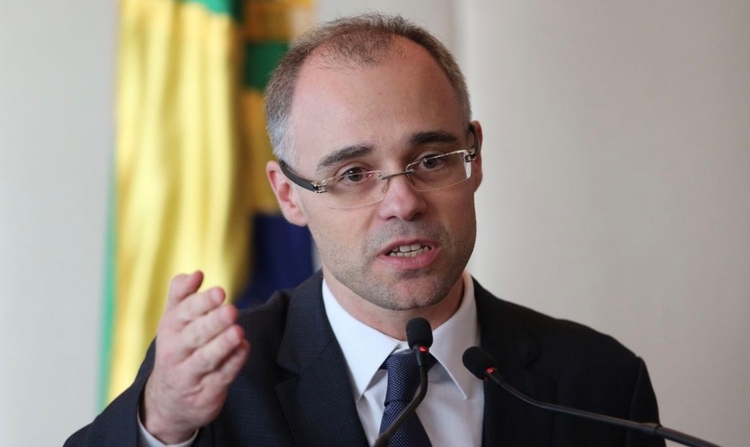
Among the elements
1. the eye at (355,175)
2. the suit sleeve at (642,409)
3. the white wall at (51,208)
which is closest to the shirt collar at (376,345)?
the eye at (355,175)

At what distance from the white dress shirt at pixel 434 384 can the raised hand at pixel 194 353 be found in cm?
51

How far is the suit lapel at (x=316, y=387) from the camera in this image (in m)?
1.91

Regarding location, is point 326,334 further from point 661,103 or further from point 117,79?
point 661,103

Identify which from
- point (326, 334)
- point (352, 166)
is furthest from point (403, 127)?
point (326, 334)

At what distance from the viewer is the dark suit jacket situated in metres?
1.90

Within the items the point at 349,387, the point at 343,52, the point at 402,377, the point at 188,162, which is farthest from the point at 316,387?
the point at 188,162

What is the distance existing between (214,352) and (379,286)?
1.81 feet

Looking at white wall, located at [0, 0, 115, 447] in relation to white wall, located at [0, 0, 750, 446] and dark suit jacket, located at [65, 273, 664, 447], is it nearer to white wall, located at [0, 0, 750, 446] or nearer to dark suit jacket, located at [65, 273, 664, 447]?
dark suit jacket, located at [65, 273, 664, 447]

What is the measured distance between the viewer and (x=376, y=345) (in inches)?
78.7

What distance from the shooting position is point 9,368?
2641 millimetres

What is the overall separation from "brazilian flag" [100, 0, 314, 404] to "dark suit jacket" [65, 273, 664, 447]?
2.32 ft

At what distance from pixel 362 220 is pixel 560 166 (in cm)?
179

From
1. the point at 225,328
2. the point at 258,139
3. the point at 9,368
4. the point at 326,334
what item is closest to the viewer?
the point at 225,328

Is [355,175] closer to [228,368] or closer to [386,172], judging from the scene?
[386,172]
